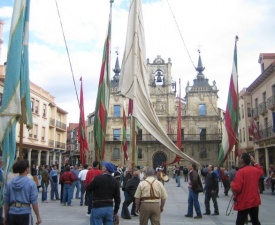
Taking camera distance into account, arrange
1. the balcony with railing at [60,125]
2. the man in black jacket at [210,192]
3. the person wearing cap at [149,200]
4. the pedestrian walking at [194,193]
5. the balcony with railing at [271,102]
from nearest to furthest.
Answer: the person wearing cap at [149,200]
the pedestrian walking at [194,193]
the man in black jacket at [210,192]
the balcony with railing at [271,102]
the balcony with railing at [60,125]

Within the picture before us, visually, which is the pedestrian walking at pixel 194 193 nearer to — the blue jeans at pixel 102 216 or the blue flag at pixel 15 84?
the blue jeans at pixel 102 216

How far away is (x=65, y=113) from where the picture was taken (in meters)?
50.3

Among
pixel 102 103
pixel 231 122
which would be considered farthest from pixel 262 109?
pixel 102 103

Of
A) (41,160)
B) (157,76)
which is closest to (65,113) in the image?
(41,160)

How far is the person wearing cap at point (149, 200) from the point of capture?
658 cm

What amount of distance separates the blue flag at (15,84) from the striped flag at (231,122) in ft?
20.2

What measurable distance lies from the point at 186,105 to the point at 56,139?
2070cm

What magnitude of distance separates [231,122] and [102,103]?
4.28 m

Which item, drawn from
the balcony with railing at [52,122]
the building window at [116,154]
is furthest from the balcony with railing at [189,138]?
the balcony with railing at [52,122]

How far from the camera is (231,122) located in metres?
10.8

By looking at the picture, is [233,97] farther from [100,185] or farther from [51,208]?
[51,208]

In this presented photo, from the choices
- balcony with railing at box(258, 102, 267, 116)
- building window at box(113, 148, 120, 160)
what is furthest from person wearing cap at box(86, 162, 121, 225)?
building window at box(113, 148, 120, 160)

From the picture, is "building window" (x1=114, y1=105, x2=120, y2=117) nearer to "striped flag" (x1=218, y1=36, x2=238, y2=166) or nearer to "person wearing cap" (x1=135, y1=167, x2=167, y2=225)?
Result: "striped flag" (x1=218, y1=36, x2=238, y2=166)

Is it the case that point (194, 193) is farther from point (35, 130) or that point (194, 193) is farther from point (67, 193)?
point (35, 130)
